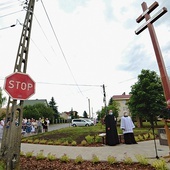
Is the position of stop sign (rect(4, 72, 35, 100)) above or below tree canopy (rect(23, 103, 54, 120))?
below

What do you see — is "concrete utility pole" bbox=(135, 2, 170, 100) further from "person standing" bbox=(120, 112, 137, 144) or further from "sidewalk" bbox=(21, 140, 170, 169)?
"person standing" bbox=(120, 112, 137, 144)

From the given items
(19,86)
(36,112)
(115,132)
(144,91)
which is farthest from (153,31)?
(36,112)

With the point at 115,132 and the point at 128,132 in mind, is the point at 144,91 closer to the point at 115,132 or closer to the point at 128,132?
the point at 128,132

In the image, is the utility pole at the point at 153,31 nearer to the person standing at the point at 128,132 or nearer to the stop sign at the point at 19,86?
the person standing at the point at 128,132

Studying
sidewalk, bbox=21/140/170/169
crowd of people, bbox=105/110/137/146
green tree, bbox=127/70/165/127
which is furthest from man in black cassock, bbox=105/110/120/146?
green tree, bbox=127/70/165/127

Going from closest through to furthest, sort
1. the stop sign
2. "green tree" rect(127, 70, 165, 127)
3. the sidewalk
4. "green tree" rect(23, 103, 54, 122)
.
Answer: the stop sign, the sidewalk, "green tree" rect(127, 70, 165, 127), "green tree" rect(23, 103, 54, 122)

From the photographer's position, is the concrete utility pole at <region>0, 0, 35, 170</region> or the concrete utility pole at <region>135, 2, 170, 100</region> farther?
the concrete utility pole at <region>135, 2, 170, 100</region>

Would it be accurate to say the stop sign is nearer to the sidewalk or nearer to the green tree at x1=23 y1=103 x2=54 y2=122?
the sidewalk

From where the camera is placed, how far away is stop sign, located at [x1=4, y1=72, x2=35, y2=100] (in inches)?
158

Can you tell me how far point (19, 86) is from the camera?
13.9 feet

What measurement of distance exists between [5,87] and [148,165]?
14.2 feet

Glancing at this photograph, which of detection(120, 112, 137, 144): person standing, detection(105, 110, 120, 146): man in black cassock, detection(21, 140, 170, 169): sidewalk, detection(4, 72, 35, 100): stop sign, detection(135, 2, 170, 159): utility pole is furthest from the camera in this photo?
detection(120, 112, 137, 144): person standing

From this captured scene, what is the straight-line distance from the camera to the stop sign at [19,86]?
402cm

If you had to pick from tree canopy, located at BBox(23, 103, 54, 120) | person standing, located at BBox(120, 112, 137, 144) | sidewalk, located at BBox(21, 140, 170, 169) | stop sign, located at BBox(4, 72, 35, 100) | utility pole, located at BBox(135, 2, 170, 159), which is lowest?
sidewalk, located at BBox(21, 140, 170, 169)
